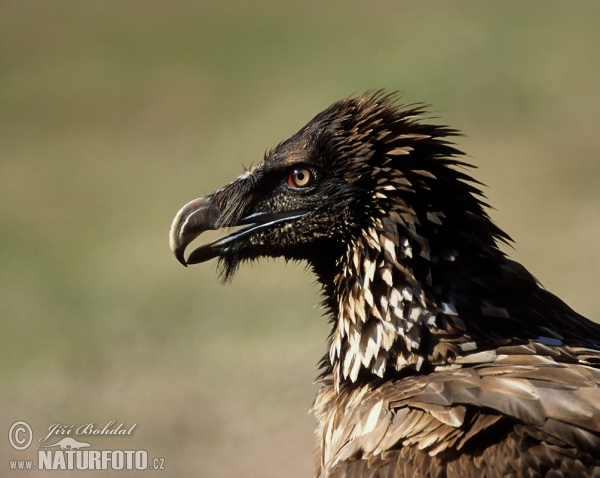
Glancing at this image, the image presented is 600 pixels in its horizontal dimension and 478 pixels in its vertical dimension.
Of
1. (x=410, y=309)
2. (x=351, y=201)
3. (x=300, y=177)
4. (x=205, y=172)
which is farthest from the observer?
(x=205, y=172)

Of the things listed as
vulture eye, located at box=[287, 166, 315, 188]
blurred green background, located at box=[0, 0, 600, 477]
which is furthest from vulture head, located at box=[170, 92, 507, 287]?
blurred green background, located at box=[0, 0, 600, 477]

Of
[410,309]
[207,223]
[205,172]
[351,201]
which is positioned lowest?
[410,309]

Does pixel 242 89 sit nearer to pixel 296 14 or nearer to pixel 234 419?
pixel 296 14

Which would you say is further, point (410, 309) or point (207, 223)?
point (207, 223)

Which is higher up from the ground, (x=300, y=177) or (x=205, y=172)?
(x=205, y=172)

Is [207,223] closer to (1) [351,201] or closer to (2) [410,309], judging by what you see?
(1) [351,201]

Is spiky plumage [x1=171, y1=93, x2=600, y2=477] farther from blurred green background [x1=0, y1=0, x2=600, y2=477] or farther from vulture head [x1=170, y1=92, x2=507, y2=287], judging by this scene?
blurred green background [x1=0, y1=0, x2=600, y2=477]

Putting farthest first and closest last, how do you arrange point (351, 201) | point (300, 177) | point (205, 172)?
1. point (205, 172)
2. point (300, 177)
3. point (351, 201)

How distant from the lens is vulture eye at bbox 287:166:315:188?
4.66m

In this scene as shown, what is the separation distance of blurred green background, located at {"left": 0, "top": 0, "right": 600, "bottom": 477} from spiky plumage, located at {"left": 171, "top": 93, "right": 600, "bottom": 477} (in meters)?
3.44

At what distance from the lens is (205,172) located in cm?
1770

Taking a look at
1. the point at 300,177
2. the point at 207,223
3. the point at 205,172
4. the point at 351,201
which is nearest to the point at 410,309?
the point at 351,201

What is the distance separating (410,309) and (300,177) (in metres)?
0.82

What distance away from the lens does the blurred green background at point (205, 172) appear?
9773mm
